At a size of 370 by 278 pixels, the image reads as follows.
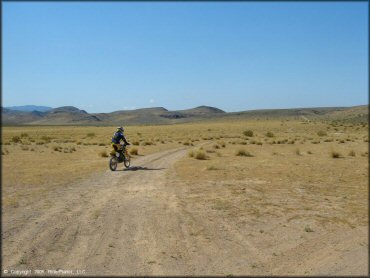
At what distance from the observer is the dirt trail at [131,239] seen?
780cm

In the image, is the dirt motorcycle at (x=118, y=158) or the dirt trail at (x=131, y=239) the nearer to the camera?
the dirt trail at (x=131, y=239)

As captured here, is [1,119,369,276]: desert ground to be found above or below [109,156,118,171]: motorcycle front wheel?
below

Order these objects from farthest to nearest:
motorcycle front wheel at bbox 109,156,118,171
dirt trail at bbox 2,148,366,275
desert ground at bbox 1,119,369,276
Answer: motorcycle front wheel at bbox 109,156,118,171
desert ground at bbox 1,119,369,276
dirt trail at bbox 2,148,366,275

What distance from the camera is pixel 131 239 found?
9430mm

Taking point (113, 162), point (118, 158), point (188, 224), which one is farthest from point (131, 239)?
point (118, 158)

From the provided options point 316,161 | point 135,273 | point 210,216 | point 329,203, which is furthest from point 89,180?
point 316,161

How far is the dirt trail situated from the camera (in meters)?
7.80

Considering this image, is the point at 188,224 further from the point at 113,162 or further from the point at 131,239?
the point at 113,162

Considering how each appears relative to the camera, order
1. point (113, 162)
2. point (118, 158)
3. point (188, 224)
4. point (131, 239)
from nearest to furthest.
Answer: point (131, 239)
point (188, 224)
point (113, 162)
point (118, 158)

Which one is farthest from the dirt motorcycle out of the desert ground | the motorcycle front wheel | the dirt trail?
the dirt trail

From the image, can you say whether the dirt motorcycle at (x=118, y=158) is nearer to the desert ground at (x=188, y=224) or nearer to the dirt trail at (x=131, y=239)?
the desert ground at (x=188, y=224)

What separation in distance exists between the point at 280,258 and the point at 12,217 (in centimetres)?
702

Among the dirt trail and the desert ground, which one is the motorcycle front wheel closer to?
the desert ground

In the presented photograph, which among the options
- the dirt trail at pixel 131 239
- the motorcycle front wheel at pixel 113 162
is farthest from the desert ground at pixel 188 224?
the motorcycle front wheel at pixel 113 162
